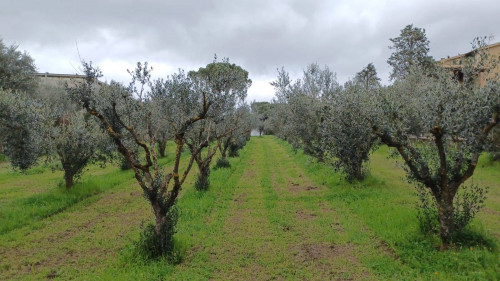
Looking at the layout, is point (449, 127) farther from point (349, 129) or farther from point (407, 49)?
point (407, 49)

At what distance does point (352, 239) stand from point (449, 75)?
5.27m

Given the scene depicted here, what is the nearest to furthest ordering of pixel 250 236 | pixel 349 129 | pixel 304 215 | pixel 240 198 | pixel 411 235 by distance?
pixel 411 235 < pixel 250 236 < pixel 304 215 < pixel 349 129 < pixel 240 198

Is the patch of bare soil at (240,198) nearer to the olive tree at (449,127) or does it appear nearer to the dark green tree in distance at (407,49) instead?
the olive tree at (449,127)

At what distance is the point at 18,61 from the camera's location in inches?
1464

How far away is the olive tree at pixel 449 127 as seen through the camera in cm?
802

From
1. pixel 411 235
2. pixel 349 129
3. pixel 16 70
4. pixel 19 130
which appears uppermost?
pixel 16 70

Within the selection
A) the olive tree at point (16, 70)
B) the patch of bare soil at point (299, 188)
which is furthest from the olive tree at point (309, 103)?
the olive tree at point (16, 70)

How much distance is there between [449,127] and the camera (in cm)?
811

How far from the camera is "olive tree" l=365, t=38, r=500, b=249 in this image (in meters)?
8.02

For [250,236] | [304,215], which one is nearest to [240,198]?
[304,215]

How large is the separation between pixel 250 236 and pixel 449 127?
6343 mm

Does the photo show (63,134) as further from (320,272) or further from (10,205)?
(320,272)

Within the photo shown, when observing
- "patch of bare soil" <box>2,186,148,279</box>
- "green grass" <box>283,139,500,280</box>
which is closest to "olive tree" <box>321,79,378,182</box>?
"green grass" <box>283,139,500,280</box>

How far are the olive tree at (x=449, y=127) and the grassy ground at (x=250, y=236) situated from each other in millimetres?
1143
